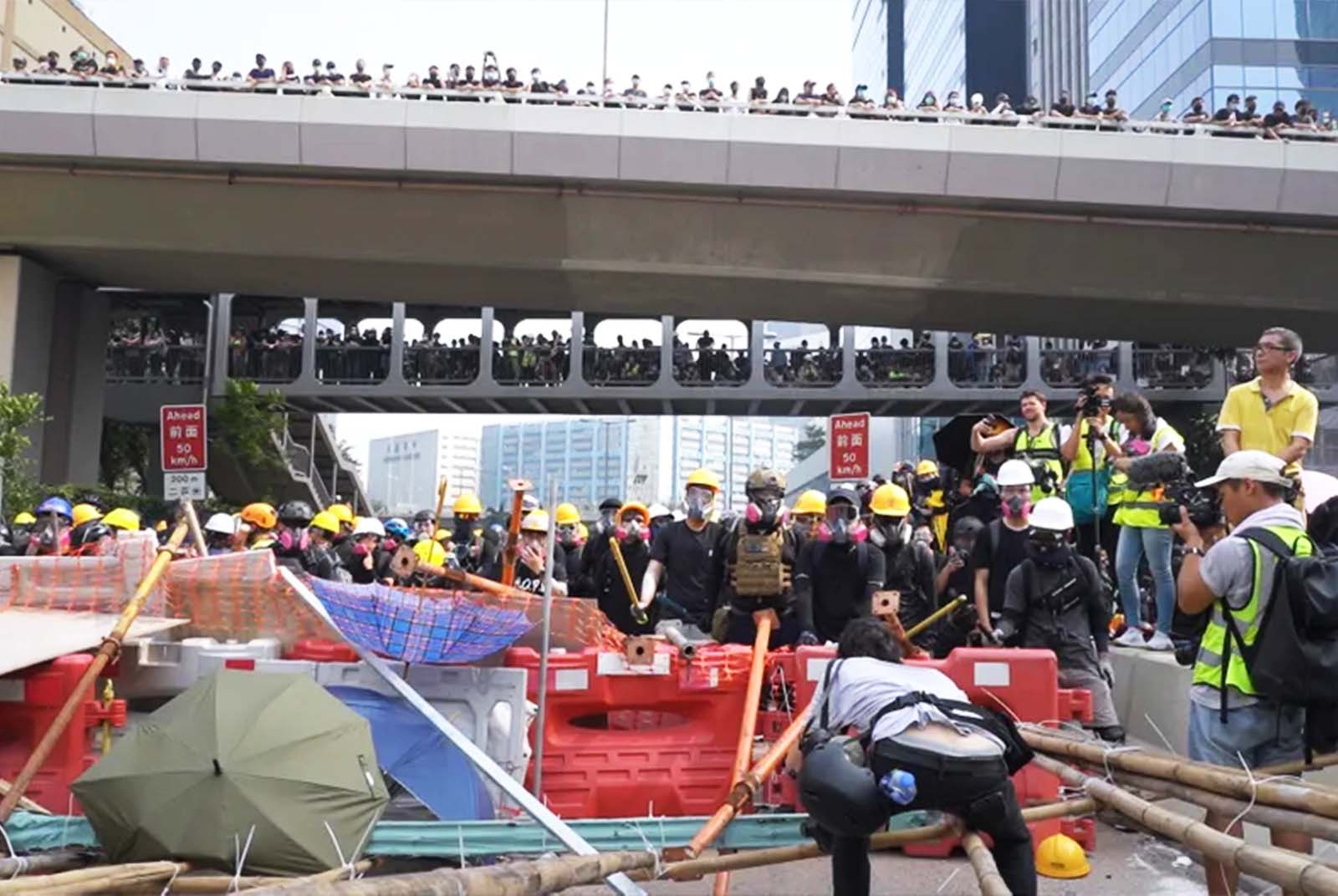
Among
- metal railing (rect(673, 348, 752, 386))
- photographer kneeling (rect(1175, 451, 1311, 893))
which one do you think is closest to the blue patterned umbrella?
photographer kneeling (rect(1175, 451, 1311, 893))

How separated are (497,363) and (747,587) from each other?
98.4ft

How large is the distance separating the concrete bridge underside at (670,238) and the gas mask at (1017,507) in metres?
14.6

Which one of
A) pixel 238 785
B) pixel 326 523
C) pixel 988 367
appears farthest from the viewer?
pixel 988 367

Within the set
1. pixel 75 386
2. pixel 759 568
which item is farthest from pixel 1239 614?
pixel 75 386

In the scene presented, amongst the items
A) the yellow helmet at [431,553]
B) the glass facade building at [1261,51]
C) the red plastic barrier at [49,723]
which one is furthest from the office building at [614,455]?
the red plastic barrier at [49,723]

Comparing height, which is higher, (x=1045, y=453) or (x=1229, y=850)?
(x=1045, y=453)

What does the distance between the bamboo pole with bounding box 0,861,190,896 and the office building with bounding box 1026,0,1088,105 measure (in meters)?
67.7

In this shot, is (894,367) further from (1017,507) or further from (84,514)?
(1017,507)

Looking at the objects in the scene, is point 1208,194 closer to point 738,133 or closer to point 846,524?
point 738,133

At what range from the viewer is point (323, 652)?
6.39 m

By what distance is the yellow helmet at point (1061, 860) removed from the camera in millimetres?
5527

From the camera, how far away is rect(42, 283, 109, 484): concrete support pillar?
26625 millimetres

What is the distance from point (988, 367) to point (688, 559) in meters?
30.5

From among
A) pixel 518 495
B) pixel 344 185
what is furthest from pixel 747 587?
pixel 344 185
